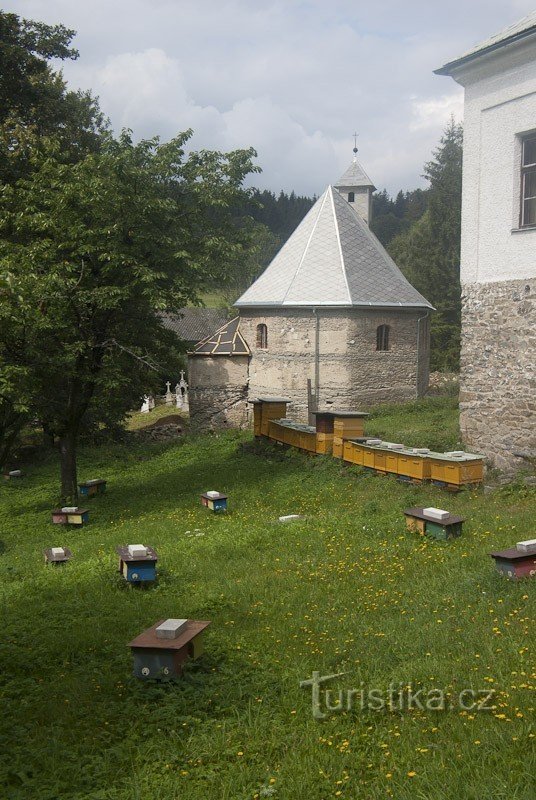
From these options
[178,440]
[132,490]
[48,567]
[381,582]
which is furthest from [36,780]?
[178,440]

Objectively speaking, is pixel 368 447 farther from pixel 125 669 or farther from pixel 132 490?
pixel 125 669

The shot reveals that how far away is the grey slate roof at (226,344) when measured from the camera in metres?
31.5

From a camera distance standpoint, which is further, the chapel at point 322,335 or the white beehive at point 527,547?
the chapel at point 322,335

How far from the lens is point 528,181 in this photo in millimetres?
14617

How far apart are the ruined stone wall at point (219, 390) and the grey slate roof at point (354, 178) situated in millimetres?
16684

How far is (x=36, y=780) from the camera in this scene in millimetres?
5176

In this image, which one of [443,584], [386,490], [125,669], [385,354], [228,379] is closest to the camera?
[125,669]

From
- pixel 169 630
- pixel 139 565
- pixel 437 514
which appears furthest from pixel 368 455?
pixel 169 630

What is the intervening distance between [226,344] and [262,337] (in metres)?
1.84

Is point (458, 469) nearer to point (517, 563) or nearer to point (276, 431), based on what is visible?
point (517, 563)

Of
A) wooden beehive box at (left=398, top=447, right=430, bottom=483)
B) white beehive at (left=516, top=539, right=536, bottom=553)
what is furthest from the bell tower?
white beehive at (left=516, top=539, right=536, bottom=553)

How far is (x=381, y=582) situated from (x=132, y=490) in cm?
1316

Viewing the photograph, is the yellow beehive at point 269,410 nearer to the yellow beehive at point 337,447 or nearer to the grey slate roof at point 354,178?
the yellow beehive at point 337,447

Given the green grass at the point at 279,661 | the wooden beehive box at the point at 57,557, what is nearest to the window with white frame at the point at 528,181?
the green grass at the point at 279,661
